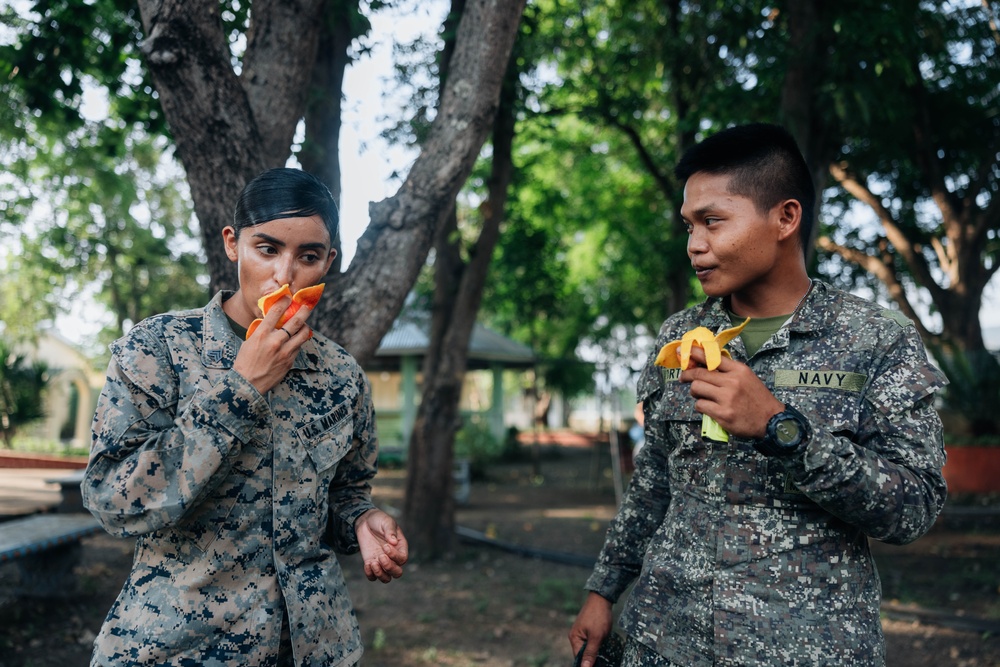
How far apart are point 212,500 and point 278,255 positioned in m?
0.66

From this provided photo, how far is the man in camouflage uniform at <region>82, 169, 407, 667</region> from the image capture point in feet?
6.31

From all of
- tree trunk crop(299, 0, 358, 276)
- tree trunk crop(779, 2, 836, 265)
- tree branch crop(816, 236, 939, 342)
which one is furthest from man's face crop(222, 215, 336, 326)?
tree branch crop(816, 236, 939, 342)

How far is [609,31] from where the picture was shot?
454 inches

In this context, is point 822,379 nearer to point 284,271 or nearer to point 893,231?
point 284,271

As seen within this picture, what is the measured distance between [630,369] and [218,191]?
27183mm

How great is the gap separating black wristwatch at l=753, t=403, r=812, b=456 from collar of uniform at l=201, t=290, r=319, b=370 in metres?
1.25

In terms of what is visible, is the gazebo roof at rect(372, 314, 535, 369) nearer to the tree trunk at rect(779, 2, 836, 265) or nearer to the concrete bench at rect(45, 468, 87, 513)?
the concrete bench at rect(45, 468, 87, 513)

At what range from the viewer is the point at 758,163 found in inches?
90.0

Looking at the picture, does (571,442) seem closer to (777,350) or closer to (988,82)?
(988,82)

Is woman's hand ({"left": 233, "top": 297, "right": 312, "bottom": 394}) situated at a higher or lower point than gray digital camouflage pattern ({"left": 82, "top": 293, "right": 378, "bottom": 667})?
higher

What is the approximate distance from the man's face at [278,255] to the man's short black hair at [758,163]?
3.61 feet

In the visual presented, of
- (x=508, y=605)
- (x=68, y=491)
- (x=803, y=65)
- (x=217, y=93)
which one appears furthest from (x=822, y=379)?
(x=68, y=491)

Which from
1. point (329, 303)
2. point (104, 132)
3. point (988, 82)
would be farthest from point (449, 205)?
point (988, 82)

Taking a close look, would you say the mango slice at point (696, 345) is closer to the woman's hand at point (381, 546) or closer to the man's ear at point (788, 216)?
the man's ear at point (788, 216)
